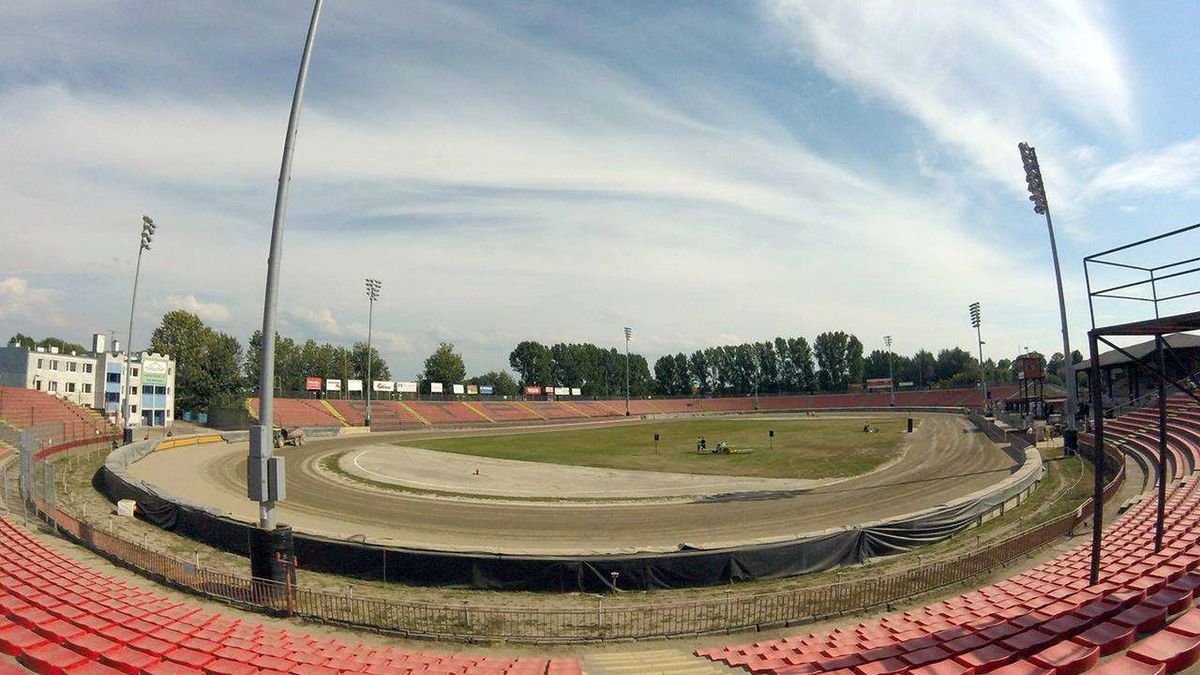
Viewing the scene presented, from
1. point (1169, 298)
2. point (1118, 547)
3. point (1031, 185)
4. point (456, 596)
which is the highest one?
point (1031, 185)

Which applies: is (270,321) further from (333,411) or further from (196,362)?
(196,362)

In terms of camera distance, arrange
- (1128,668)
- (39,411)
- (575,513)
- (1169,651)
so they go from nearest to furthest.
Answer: (1128,668)
(1169,651)
(575,513)
(39,411)

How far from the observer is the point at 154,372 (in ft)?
250

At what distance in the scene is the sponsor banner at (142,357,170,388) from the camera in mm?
75375

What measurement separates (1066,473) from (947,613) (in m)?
26.0

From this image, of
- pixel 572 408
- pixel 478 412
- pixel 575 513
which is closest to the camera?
pixel 575 513

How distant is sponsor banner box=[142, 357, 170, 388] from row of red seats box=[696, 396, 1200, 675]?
281 ft

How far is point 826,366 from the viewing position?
16988 centimetres

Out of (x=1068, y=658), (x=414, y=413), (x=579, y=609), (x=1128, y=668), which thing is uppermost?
(x=414, y=413)

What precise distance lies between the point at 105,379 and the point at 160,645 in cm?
8561

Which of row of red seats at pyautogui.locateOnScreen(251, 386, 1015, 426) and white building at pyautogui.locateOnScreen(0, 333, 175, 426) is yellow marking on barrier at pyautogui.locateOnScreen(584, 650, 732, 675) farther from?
white building at pyautogui.locateOnScreen(0, 333, 175, 426)

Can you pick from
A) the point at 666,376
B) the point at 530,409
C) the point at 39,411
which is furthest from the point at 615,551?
the point at 666,376

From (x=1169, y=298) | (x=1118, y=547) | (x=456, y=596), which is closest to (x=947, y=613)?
(x=1118, y=547)

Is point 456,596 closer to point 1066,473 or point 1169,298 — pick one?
point 1169,298
